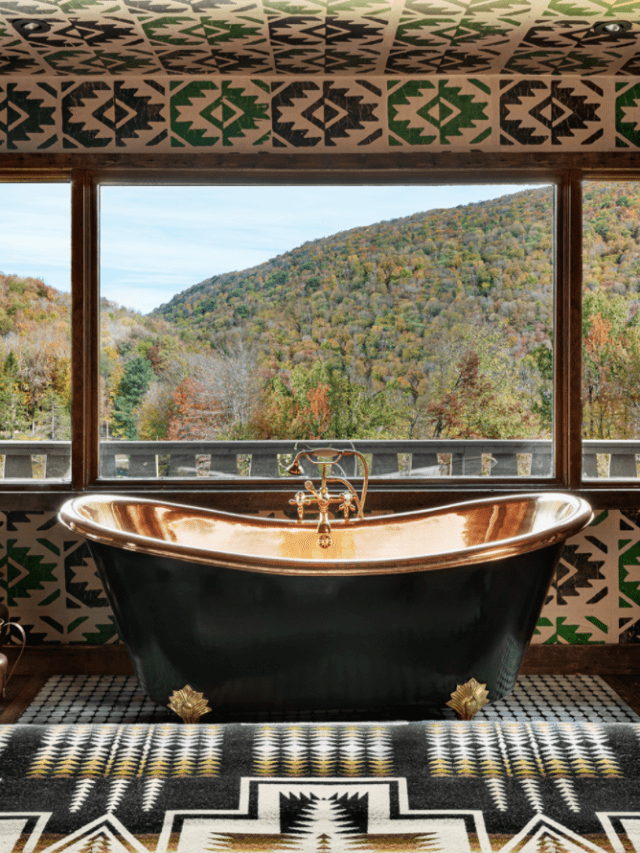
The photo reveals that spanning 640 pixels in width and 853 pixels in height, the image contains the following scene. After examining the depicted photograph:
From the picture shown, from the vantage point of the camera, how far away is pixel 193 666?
209 cm

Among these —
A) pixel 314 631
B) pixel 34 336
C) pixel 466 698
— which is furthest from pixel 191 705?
pixel 34 336

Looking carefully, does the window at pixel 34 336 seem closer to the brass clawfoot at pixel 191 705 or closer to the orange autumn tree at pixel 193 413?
the orange autumn tree at pixel 193 413

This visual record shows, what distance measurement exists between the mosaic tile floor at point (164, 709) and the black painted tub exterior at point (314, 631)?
16.0 inches

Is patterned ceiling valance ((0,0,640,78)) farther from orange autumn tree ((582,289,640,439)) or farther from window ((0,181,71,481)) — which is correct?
orange autumn tree ((582,289,640,439))

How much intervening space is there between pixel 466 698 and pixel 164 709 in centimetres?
111

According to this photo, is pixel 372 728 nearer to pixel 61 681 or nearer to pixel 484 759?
pixel 484 759

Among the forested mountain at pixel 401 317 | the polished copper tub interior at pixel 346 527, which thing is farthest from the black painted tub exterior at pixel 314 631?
the forested mountain at pixel 401 317

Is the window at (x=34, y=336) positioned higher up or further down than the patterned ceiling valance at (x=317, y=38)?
further down

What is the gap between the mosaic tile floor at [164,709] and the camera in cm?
240

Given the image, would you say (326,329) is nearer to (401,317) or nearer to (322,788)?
(401,317)

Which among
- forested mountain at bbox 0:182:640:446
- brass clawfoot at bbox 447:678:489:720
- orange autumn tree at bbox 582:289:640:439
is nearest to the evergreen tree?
Answer: forested mountain at bbox 0:182:640:446

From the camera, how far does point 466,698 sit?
2107mm

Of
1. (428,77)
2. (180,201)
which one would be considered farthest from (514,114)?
(180,201)

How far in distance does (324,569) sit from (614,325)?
180 cm
